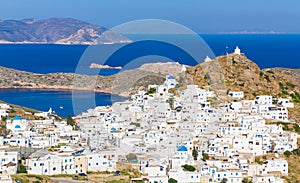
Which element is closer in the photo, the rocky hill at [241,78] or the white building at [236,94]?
the white building at [236,94]

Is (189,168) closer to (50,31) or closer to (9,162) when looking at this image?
(9,162)

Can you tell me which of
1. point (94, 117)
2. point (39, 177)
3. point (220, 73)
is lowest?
point (39, 177)

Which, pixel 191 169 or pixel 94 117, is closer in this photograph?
pixel 191 169

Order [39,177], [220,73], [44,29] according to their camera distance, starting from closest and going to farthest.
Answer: [39,177], [220,73], [44,29]

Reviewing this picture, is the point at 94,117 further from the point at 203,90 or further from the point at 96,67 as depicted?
the point at 96,67

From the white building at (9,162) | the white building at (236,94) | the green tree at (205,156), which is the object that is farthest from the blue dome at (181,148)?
the white building at (236,94)

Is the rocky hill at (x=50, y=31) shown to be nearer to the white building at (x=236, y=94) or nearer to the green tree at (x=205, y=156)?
the white building at (x=236, y=94)

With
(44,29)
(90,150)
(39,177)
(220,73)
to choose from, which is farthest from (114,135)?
(44,29)

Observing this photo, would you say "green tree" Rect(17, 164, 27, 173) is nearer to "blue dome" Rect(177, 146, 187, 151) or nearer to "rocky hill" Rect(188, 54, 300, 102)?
"blue dome" Rect(177, 146, 187, 151)
